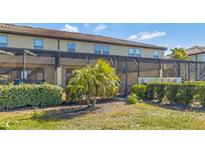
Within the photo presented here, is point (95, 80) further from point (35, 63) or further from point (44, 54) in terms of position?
point (35, 63)

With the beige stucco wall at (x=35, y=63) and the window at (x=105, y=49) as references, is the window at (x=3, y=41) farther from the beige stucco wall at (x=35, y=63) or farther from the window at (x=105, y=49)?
the window at (x=105, y=49)

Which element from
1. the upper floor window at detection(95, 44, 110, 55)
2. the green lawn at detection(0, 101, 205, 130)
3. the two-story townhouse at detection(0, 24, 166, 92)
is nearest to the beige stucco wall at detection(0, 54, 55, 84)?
the two-story townhouse at detection(0, 24, 166, 92)

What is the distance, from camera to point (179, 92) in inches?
599

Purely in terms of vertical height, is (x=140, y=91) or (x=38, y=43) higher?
(x=38, y=43)

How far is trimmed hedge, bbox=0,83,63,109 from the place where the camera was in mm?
13273

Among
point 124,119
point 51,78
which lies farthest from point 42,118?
point 51,78

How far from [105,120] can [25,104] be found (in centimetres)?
569

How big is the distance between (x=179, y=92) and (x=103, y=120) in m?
6.80

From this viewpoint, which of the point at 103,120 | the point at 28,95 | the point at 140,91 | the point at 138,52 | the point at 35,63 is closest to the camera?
the point at 103,120

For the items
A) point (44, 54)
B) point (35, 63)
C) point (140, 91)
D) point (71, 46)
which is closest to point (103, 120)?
point (140, 91)

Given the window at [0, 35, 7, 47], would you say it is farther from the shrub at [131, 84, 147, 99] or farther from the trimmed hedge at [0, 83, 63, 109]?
the shrub at [131, 84, 147, 99]

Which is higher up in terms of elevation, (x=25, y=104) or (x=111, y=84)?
(x=111, y=84)
